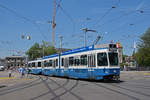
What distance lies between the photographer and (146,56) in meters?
49.4

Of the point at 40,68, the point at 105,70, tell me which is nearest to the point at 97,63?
the point at 105,70

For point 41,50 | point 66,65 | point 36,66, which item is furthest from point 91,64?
point 41,50

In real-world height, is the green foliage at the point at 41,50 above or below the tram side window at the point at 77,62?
above

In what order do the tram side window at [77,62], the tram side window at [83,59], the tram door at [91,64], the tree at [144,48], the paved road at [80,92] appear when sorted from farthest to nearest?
1. the tree at [144,48]
2. the tram side window at [77,62]
3. the tram side window at [83,59]
4. the tram door at [91,64]
5. the paved road at [80,92]

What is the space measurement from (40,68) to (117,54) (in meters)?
17.9

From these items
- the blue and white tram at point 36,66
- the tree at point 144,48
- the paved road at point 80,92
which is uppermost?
the tree at point 144,48

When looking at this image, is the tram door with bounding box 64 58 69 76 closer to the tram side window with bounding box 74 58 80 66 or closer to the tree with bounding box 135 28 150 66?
the tram side window with bounding box 74 58 80 66

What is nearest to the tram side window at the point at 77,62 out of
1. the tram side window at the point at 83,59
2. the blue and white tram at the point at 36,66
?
the tram side window at the point at 83,59

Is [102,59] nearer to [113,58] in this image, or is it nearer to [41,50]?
[113,58]

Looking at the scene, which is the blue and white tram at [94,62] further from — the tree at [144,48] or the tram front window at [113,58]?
the tree at [144,48]

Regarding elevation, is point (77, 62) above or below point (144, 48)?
below

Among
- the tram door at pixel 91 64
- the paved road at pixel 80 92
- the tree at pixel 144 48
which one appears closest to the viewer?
the paved road at pixel 80 92

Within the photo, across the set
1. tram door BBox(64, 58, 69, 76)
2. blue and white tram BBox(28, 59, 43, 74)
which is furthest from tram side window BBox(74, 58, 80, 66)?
blue and white tram BBox(28, 59, 43, 74)

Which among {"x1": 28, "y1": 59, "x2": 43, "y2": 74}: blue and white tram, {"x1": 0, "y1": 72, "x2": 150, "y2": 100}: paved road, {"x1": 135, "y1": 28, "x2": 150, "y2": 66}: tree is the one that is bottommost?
{"x1": 0, "y1": 72, "x2": 150, "y2": 100}: paved road
